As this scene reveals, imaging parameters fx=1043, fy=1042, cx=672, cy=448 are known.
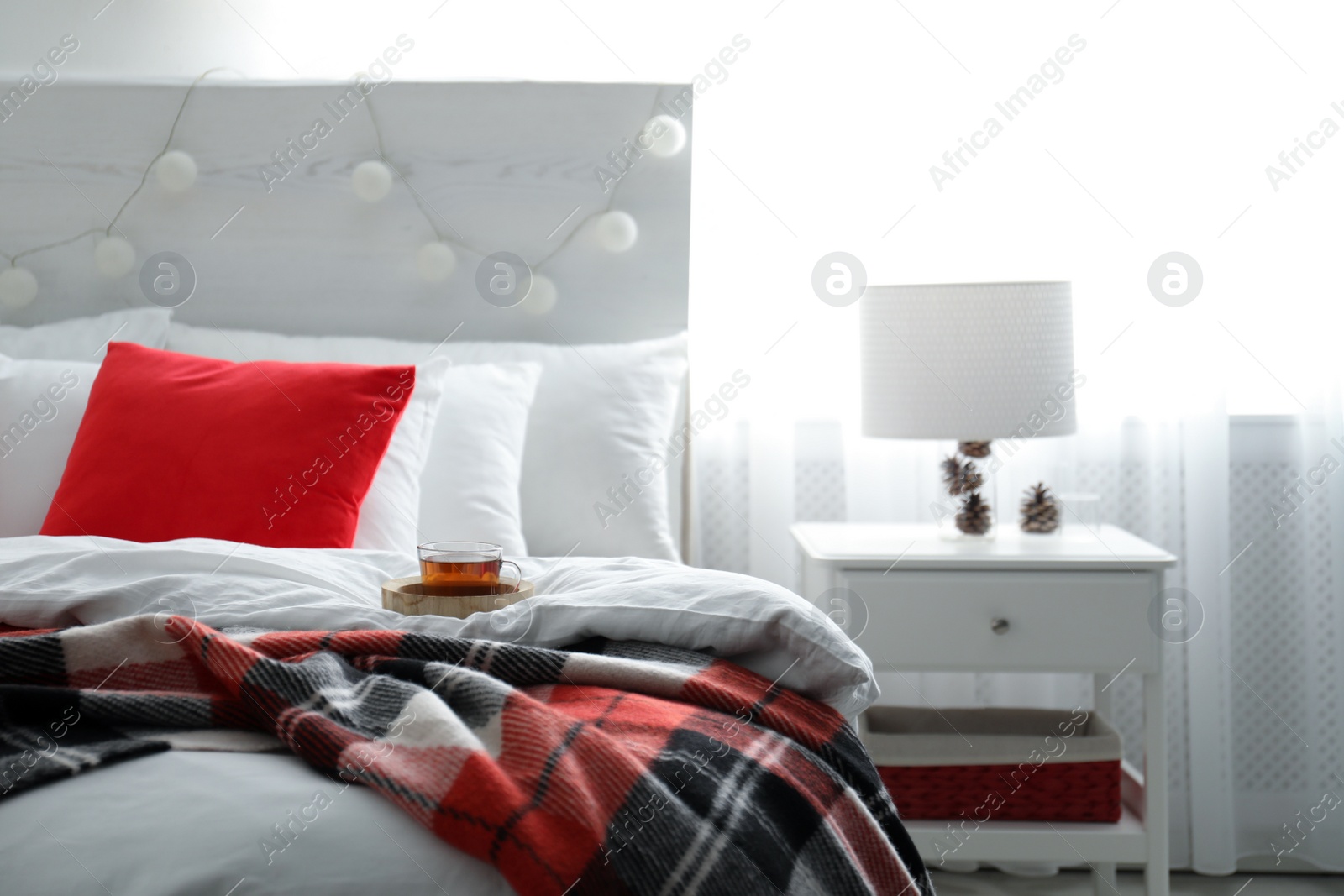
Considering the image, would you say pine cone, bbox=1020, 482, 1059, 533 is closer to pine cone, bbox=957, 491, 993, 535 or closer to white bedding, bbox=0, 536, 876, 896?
pine cone, bbox=957, 491, 993, 535

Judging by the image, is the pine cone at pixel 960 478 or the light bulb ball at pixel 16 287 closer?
the pine cone at pixel 960 478

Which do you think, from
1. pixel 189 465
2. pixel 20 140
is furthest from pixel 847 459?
pixel 20 140

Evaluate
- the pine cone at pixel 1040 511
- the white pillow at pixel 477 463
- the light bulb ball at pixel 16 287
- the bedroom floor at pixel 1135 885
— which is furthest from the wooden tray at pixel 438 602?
the light bulb ball at pixel 16 287

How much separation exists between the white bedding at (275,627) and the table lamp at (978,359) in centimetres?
67

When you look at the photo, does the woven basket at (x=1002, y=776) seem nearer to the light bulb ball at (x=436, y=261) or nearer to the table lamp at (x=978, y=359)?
the table lamp at (x=978, y=359)

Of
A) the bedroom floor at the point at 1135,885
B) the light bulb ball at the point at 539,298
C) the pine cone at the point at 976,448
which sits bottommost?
the bedroom floor at the point at 1135,885

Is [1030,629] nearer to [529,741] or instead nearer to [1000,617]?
[1000,617]

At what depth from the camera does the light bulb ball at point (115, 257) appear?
1.93 meters

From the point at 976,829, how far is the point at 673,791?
1.13 m

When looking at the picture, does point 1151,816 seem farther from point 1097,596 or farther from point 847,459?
point 847,459

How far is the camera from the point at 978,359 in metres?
1.61

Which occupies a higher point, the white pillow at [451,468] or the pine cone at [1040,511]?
the white pillow at [451,468]

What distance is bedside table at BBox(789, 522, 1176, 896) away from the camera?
155 cm

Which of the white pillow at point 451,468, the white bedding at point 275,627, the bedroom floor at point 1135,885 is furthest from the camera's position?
the bedroom floor at point 1135,885
